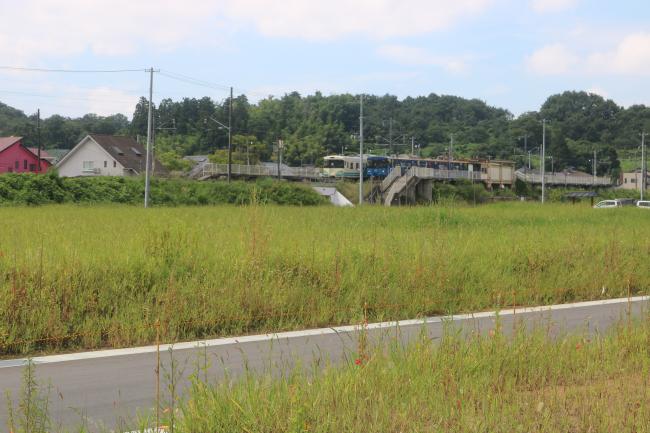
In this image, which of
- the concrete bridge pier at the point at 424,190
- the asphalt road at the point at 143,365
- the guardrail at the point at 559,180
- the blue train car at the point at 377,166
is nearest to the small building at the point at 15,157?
the blue train car at the point at 377,166

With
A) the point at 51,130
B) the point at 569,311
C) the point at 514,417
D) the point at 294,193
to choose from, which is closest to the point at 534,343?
the point at 514,417

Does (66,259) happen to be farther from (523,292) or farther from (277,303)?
(523,292)

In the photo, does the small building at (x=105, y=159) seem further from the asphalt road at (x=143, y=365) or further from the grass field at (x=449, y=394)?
the grass field at (x=449, y=394)

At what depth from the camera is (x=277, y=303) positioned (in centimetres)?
1088

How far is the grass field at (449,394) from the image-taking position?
4.92m

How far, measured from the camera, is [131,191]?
160ft

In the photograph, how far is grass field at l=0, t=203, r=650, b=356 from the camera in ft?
31.4

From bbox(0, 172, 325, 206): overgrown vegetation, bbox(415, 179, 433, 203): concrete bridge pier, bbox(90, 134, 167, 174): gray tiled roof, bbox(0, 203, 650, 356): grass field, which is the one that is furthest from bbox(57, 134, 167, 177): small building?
bbox(0, 203, 650, 356): grass field

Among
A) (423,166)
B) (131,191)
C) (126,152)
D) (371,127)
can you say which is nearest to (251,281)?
(131,191)

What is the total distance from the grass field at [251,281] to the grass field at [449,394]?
248cm

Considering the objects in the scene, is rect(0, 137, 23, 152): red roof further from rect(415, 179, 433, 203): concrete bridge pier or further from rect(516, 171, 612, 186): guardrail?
rect(516, 171, 612, 186): guardrail

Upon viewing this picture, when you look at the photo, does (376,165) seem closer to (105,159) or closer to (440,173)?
(440,173)

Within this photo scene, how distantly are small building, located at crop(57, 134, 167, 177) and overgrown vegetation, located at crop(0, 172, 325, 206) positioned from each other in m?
19.9

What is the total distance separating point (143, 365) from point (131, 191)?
42322 mm
